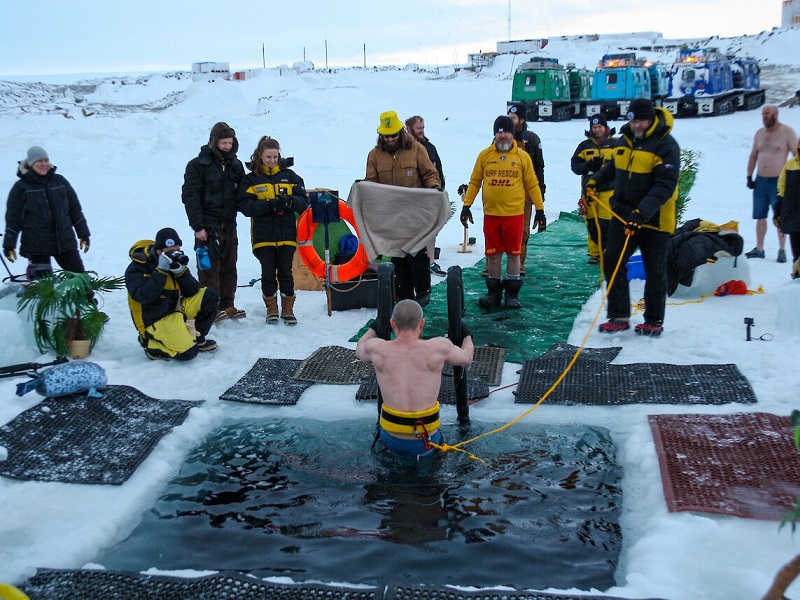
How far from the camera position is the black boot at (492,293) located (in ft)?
23.5

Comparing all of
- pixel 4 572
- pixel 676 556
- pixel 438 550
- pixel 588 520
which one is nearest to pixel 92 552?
pixel 4 572

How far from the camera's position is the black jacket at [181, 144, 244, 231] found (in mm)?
6621

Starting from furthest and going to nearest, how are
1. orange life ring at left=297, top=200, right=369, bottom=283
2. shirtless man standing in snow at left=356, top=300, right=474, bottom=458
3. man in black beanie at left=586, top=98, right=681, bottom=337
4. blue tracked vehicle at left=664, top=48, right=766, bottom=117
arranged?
blue tracked vehicle at left=664, top=48, right=766, bottom=117, orange life ring at left=297, top=200, right=369, bottom=283, man in black beanie at left=586, top=98, right=681, bottom=337, shirtless man standing in snow at left=356, top=300, right=474, bottom=458

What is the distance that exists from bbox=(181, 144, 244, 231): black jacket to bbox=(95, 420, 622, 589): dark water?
244 centimetres

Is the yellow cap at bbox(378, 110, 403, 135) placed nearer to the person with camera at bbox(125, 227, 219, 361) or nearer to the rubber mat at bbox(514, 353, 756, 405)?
the person with camera at bbox(125, 227, 219, 361)

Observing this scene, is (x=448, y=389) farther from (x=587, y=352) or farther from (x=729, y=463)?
(x=729, y=463)

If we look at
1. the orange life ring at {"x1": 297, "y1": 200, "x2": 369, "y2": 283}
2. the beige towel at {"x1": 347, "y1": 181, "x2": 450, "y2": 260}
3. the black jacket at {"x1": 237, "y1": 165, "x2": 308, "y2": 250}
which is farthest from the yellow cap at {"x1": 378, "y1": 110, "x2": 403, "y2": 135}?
the orange life ring at {"x1": 297, "y1": 200, "x2": 369, "y2": 283}

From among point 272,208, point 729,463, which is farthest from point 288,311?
point 729,463

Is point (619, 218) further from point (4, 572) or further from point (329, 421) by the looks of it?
point (4, 572)

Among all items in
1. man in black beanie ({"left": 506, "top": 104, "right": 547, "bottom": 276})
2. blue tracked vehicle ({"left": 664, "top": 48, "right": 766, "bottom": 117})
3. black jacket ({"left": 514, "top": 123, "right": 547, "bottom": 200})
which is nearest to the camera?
man in black beanie ({"left": 506, "top": 104, "right": 547, "bottom": 276})

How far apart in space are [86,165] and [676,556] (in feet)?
61.1

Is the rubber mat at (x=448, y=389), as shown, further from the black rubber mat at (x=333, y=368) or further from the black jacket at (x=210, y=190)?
the black jacket at (x=210, y=190)

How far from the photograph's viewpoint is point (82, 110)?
27.5 m

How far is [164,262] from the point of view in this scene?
584 centimetres
